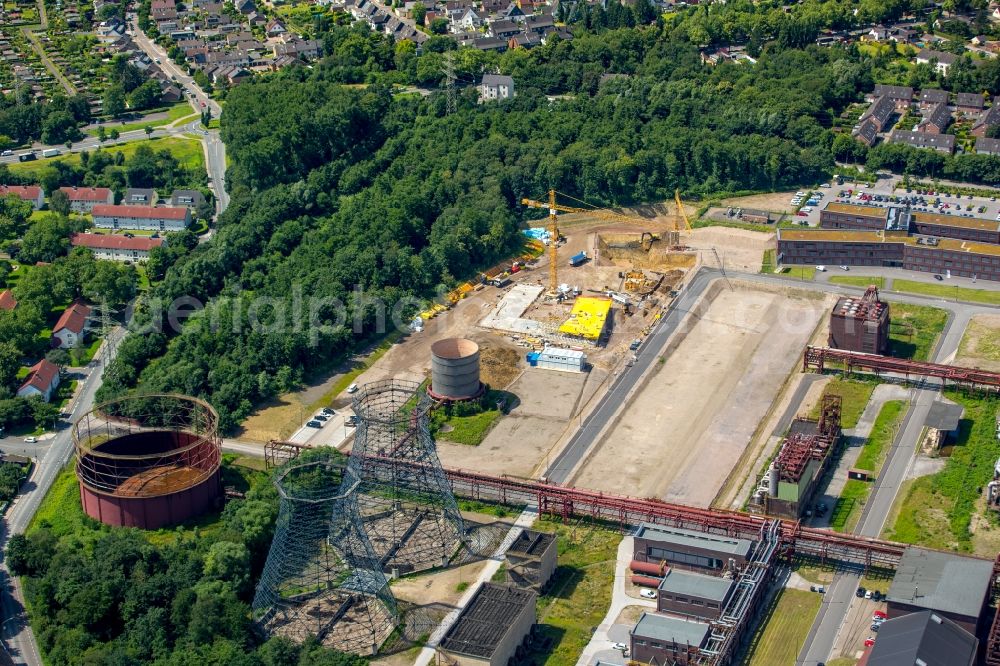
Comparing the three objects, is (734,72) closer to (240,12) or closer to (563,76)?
(563,76)

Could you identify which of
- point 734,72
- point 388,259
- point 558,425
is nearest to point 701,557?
point 558,425

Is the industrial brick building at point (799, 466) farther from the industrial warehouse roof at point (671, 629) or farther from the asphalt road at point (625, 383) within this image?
the industrial warehouse roof at point (671, 629)

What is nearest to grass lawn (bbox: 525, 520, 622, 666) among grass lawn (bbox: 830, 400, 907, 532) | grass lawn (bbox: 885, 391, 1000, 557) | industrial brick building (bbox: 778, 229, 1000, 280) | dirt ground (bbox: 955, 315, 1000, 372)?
grass lawn (bbox: 830, 400, 907, 532)

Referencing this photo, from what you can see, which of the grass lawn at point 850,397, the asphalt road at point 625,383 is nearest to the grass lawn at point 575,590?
the asphalt road at point 625,383

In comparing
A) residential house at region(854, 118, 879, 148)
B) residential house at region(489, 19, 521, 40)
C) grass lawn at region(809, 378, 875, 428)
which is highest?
residential house at region(489, 19, 521, 40)

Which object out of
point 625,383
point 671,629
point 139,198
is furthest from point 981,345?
point 139,198

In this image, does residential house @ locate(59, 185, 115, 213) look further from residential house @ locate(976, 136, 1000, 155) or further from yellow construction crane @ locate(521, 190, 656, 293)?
residential house @ locate(976, 136, 1000, 155)

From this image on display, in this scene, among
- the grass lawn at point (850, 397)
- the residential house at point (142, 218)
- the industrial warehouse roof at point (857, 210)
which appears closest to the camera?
the grass lawn at point (850, 397)
